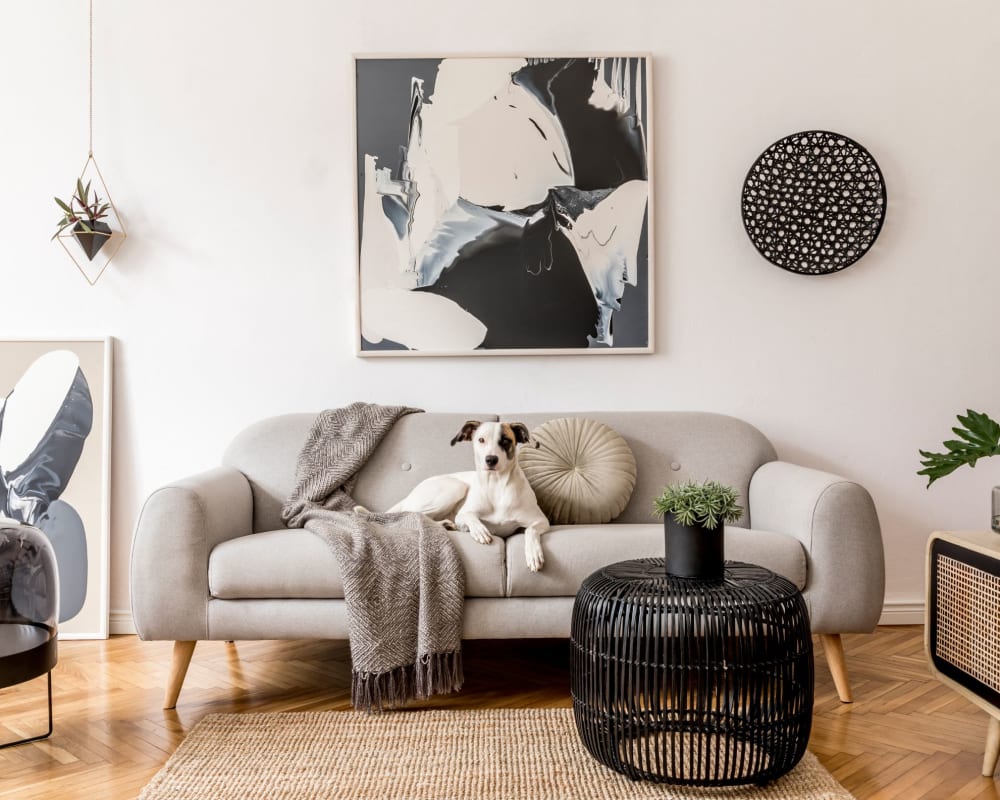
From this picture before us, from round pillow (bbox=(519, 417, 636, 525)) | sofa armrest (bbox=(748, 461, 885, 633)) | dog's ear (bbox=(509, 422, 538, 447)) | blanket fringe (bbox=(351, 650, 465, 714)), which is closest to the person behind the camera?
blanket fringe (bbox=(351, 650, 465, 714))

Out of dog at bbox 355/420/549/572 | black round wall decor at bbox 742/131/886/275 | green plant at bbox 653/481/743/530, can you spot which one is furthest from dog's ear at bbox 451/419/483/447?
black round wall decor at bbox 742/131/886/275

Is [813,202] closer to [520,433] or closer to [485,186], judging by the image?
[485,186]

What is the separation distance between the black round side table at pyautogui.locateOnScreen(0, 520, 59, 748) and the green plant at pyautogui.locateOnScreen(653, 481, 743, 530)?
5.35 ft

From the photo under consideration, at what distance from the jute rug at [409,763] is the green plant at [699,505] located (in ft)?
2.02

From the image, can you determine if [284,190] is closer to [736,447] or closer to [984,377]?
[736,447]

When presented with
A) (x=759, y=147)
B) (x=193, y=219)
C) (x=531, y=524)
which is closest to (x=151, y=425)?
(x=193, y=219)

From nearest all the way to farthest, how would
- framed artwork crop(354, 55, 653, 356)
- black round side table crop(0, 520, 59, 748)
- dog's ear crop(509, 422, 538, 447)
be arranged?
black round side table crop(0, 520, 59, 748) < dog's ear crop(509, 422, 538, 447) < framed artwork crop(354, 55, 653, 356)

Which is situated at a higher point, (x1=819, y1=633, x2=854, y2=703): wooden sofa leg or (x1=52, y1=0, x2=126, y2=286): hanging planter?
(x1=52, y1=0, x2=126, y2=286): hanging planter

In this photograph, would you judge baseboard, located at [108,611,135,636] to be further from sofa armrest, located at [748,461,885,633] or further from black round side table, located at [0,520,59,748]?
sofa armrest, located at [748,461,885,633]

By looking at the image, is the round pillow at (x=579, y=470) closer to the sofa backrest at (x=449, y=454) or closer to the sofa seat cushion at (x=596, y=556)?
the sofa backrest at (x=449, y=454)

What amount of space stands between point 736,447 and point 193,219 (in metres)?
2.34

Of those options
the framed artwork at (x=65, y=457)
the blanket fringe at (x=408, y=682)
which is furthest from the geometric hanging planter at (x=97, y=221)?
the blanket fringe at (x=408, y=682)

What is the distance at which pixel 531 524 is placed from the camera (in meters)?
2.74

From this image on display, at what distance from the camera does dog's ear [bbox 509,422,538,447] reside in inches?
113
